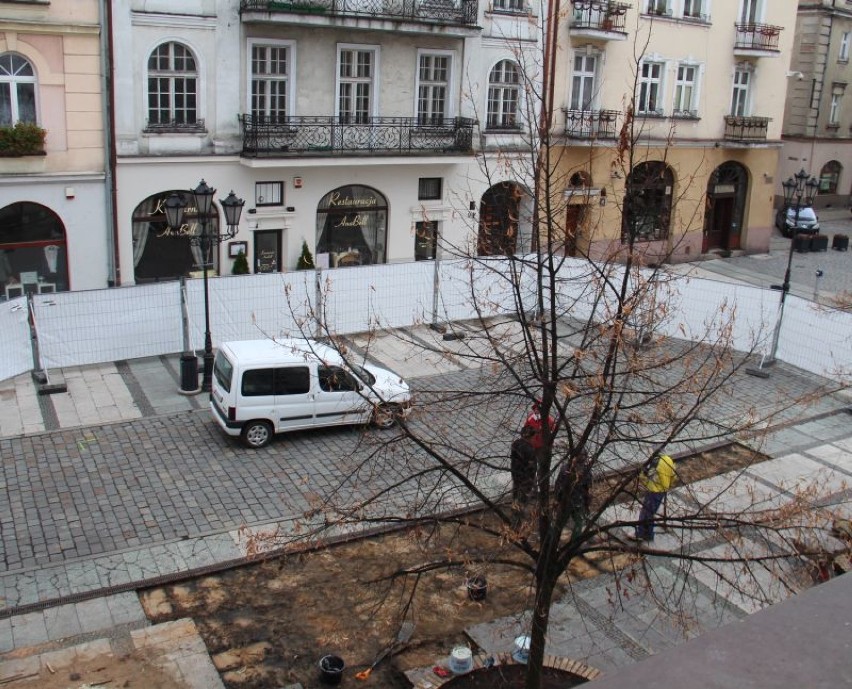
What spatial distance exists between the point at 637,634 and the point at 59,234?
56.3 ft

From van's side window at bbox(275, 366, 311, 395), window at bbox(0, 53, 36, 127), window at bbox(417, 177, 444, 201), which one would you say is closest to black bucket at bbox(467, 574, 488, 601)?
van's side window at bbox(275, 366, 311, 395)

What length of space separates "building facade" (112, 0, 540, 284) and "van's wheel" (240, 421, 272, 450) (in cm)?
766

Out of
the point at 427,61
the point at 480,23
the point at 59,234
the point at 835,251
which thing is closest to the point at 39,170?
the point at 59,234

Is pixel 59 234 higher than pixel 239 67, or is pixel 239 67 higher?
pixel 239 67

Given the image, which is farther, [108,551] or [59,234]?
[59,234]

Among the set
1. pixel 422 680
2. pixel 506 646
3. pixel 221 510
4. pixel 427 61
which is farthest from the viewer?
pixel 427 61

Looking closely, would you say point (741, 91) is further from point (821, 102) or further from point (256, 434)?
point (256, 434)

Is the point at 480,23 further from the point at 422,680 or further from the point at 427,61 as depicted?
the point at 422,680

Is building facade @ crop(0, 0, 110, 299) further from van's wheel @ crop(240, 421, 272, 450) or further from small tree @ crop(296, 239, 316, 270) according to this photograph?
van's wheel @ crop(240, 421, 272, 450)

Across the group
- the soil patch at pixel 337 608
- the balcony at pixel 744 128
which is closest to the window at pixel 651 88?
the balcony at pixel 744 128

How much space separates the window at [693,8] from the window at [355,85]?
12.1 metres

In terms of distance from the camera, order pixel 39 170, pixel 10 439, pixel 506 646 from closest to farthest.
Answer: pixel 506 646, pixel 10 439, pixel 39 170

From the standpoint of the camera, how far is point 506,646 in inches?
420

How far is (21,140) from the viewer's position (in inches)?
834
